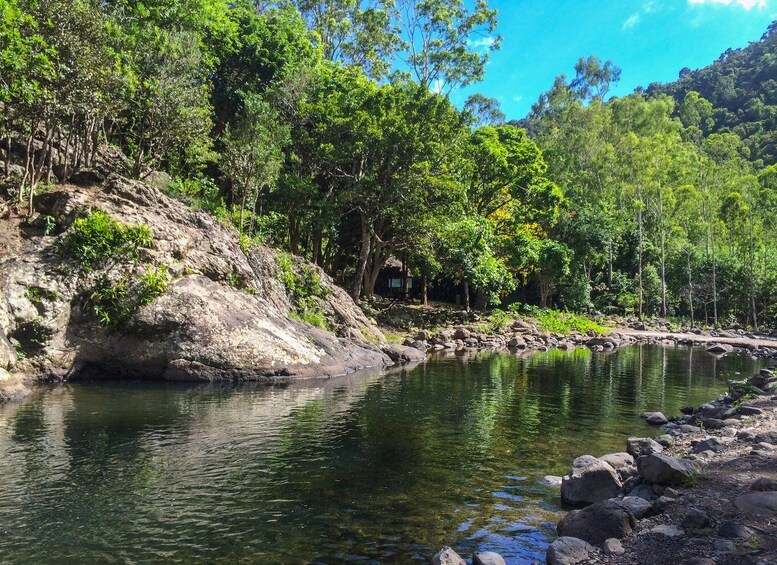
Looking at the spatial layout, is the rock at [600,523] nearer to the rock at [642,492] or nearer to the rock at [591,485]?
the rock at [642,492]

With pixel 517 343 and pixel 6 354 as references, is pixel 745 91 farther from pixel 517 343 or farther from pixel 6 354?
pixel 6 354

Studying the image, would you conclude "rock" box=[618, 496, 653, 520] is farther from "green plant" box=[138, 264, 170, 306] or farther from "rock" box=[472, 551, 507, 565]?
"green plant" box=[138, 264, 170, 306]

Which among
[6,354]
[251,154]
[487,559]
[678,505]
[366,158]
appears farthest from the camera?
[366,158]

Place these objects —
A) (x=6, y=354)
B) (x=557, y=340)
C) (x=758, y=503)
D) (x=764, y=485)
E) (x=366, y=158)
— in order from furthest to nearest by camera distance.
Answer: (x=557, y=340), (x=366, y=158), (x=6, y=354), (x=764, y=485), (x=758, y=503)

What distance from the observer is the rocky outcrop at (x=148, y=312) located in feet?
Answer: 65.3

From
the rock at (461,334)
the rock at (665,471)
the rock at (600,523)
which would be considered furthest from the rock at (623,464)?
the rock at (461,334)

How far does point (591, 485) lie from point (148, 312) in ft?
55.5

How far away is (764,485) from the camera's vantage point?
Answer: 827 cm

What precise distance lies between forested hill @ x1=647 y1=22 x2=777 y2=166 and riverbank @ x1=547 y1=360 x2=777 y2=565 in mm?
97492

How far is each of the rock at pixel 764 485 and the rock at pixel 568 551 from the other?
2.94 meters

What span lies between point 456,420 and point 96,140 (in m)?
20.8

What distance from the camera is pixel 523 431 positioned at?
48.4 feet

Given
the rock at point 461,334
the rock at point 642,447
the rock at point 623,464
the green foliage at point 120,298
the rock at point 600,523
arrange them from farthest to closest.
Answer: the rock at point 461,334, the green foliage at point 120,298, the rock at point 642,447, the rock at point 623,464, the rock at point 600,523

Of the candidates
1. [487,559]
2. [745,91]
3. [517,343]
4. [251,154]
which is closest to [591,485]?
[487,559]
